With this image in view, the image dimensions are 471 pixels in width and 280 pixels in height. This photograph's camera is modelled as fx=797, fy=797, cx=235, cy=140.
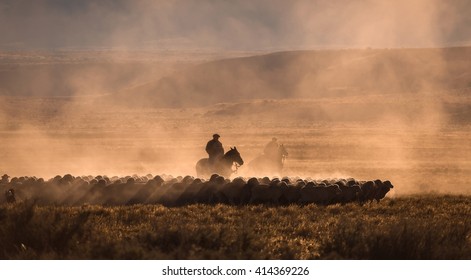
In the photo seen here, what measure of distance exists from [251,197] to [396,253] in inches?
303

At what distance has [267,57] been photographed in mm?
135375

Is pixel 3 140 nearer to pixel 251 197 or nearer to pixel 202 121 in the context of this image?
pixel 202 121

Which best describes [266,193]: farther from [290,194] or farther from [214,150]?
[214,150]

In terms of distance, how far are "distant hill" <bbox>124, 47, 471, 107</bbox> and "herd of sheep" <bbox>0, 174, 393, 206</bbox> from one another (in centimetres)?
8107

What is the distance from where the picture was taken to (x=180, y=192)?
18453 millimetres

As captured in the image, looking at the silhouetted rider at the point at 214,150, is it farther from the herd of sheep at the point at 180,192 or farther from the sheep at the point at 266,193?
the sheep at the point at 266,193

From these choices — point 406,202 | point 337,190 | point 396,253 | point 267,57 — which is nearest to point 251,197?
point 337,190

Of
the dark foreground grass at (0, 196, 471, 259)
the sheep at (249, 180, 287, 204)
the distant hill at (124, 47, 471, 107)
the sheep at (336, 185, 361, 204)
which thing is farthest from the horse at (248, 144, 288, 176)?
the distant hill at (124, 47, 471, 107)

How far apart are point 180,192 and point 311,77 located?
4061 inches

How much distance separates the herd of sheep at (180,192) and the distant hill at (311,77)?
81068 mm

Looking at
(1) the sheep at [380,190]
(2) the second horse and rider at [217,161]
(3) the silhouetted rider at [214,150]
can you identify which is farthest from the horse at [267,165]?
(1) the sheep at [380,190]

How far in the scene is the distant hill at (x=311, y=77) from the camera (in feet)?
344

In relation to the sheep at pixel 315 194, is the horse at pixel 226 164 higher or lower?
higher

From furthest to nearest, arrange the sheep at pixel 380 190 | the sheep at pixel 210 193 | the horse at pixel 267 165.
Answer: the horse at pixel 267 165
the sheep at pixel 380 190
the sheep at pixel 210 193
